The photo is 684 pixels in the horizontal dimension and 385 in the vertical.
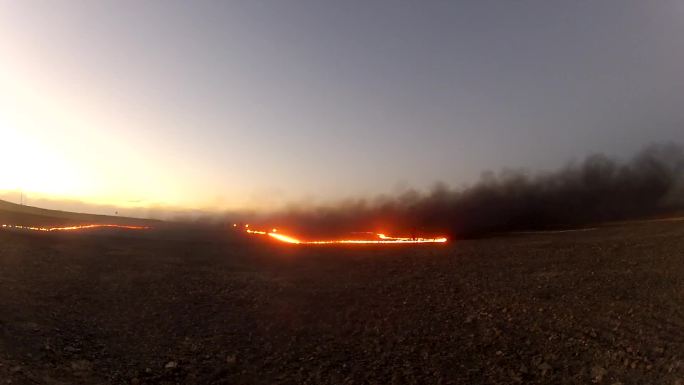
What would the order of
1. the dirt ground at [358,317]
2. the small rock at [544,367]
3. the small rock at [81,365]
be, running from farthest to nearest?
1. the dirt ground at [358,317]
2. the small rock at [81,365]
3. the small rock at [544,367]

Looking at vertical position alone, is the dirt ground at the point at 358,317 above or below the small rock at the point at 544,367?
above

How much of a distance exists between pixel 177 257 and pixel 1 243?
35.8 feet

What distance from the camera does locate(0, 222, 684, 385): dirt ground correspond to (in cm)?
1428

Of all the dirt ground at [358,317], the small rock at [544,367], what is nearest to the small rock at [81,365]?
the dirt ground at [358,317]

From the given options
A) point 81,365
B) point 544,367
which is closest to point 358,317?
point 544,367

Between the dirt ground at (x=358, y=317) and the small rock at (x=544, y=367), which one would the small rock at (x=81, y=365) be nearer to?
the dirt ground at (x=358, y=317)

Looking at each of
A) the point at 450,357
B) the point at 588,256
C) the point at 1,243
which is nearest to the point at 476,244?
the point at 588,256

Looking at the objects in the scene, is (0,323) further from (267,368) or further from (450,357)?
(450,357)

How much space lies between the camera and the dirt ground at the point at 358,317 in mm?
14281

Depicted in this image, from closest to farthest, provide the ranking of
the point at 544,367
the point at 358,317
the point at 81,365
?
the point at 544,367, the point at 81,365, the point at 358,317

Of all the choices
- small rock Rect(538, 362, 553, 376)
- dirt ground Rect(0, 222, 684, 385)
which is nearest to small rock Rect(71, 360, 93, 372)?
dirt ground Rect(0, 222, 684, 385)

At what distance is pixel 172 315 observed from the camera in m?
19.8

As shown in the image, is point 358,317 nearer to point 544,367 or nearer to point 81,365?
point 544,367

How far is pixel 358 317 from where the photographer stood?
19.2 metres
